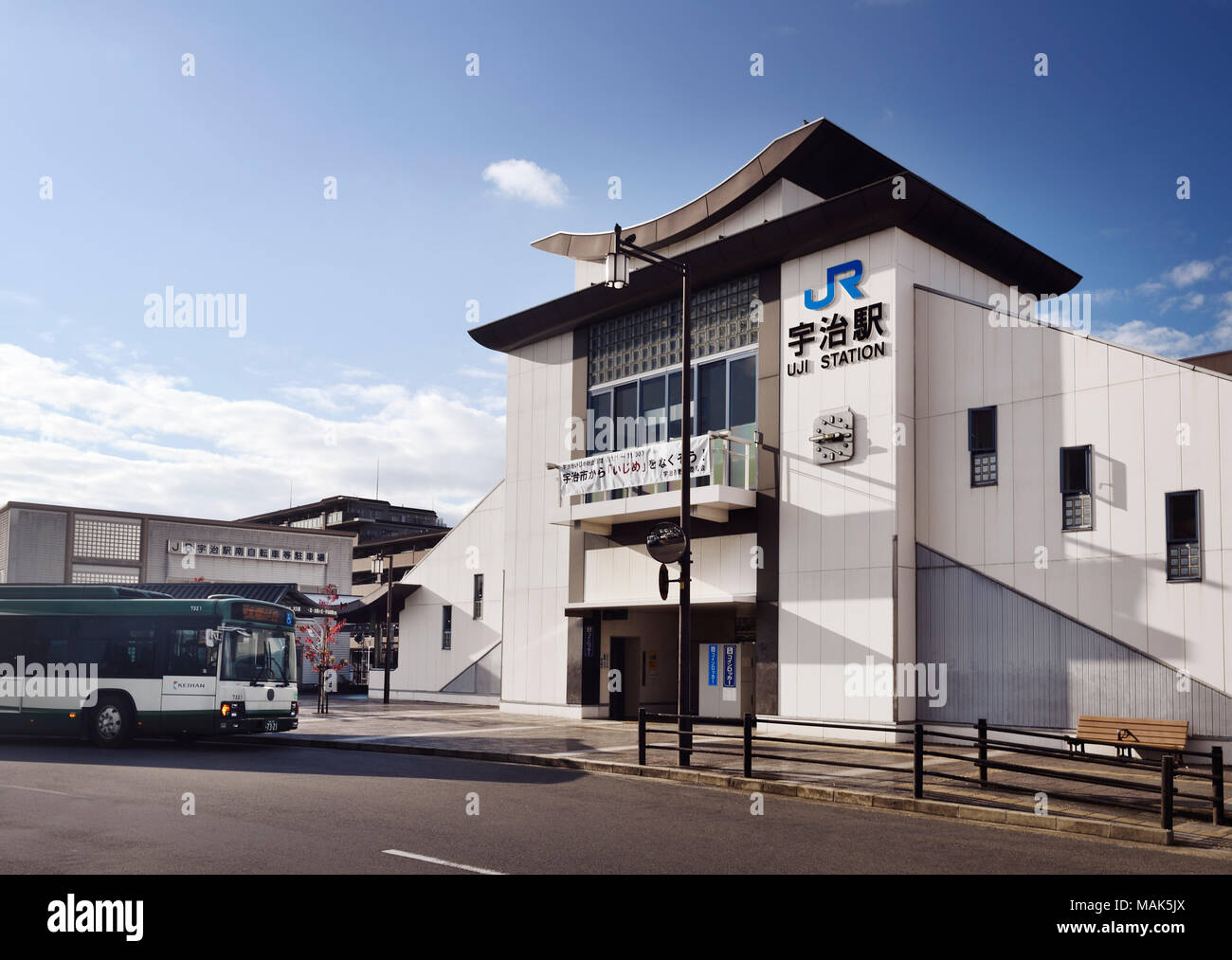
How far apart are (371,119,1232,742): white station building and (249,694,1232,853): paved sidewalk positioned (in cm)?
161

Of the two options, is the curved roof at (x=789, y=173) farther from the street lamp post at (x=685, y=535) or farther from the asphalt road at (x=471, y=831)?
the asphalt road at (x=471, y=831)

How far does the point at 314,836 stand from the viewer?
380 inches

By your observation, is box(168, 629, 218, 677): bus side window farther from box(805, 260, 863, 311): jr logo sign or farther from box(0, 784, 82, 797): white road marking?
box(805, 260, 863, 311): jr logo sign

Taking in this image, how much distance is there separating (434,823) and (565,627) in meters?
16.5

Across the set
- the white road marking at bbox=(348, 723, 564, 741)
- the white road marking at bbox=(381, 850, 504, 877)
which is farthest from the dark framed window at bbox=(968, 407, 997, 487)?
the white road marking at bbox=(381, 850, 504, 877)

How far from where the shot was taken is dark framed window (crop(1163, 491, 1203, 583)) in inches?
673

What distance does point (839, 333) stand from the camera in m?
21.6

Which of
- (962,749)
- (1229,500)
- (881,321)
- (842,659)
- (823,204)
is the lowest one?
(962,749)

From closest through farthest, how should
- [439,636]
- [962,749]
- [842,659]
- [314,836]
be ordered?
[314,836] → [962,749] → [842,659] → [439,636]

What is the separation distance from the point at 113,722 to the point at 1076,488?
17.8m

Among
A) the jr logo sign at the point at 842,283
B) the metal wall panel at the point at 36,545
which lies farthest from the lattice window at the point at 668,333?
the metal wall panel at the point at 36,545

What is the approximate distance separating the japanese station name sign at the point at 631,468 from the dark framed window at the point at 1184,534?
890 centimetres

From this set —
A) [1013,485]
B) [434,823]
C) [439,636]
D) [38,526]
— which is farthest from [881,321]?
[38,526]
